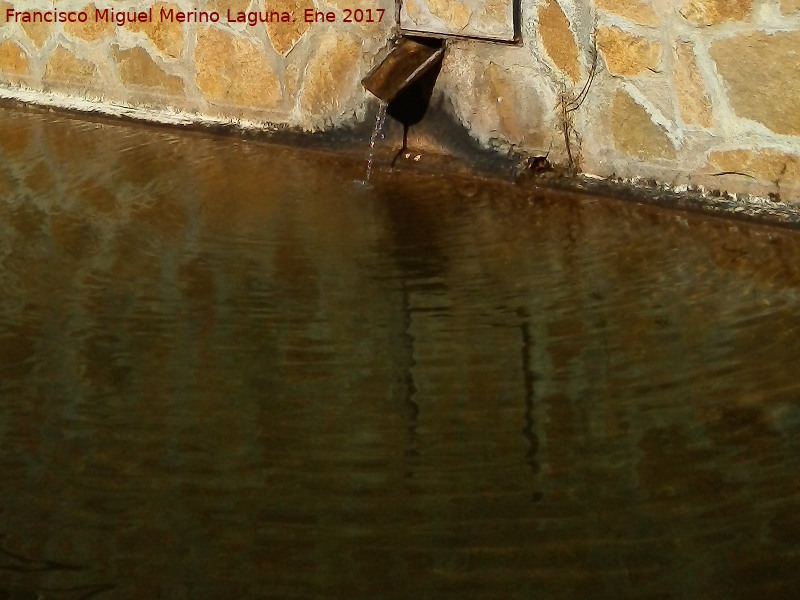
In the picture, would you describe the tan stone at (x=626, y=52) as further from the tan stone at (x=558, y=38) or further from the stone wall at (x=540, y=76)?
the tan stone at (x=558, y=38)

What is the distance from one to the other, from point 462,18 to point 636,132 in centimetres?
67

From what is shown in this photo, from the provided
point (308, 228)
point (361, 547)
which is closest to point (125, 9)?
point (308, 228)

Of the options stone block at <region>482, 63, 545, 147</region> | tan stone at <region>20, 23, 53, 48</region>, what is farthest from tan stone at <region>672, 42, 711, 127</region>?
tan stone at <region>20, 23, 53, 48</region>

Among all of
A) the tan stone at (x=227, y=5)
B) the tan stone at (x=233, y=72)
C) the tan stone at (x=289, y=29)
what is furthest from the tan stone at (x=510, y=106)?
the tan stone at (x=227, y=5)

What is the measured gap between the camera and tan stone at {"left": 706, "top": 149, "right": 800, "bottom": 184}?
3.69 meters

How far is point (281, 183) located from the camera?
4.30 m

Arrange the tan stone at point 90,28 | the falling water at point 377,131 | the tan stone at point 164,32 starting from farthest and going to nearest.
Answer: the tan stone at point 90,28
the tan stone at point 164,32
the falling water at point 377,131

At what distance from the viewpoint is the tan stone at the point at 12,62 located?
5.33m

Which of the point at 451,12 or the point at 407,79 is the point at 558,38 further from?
the point at 407,79

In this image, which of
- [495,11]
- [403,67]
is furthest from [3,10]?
[495,11]

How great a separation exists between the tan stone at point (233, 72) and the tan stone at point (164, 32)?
9 centimetres

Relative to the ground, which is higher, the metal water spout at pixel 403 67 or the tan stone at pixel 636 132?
the metal water spout at pixel 403 67

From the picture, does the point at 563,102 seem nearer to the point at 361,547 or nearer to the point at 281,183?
the point at 281,183

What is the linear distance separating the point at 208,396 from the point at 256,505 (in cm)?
49
